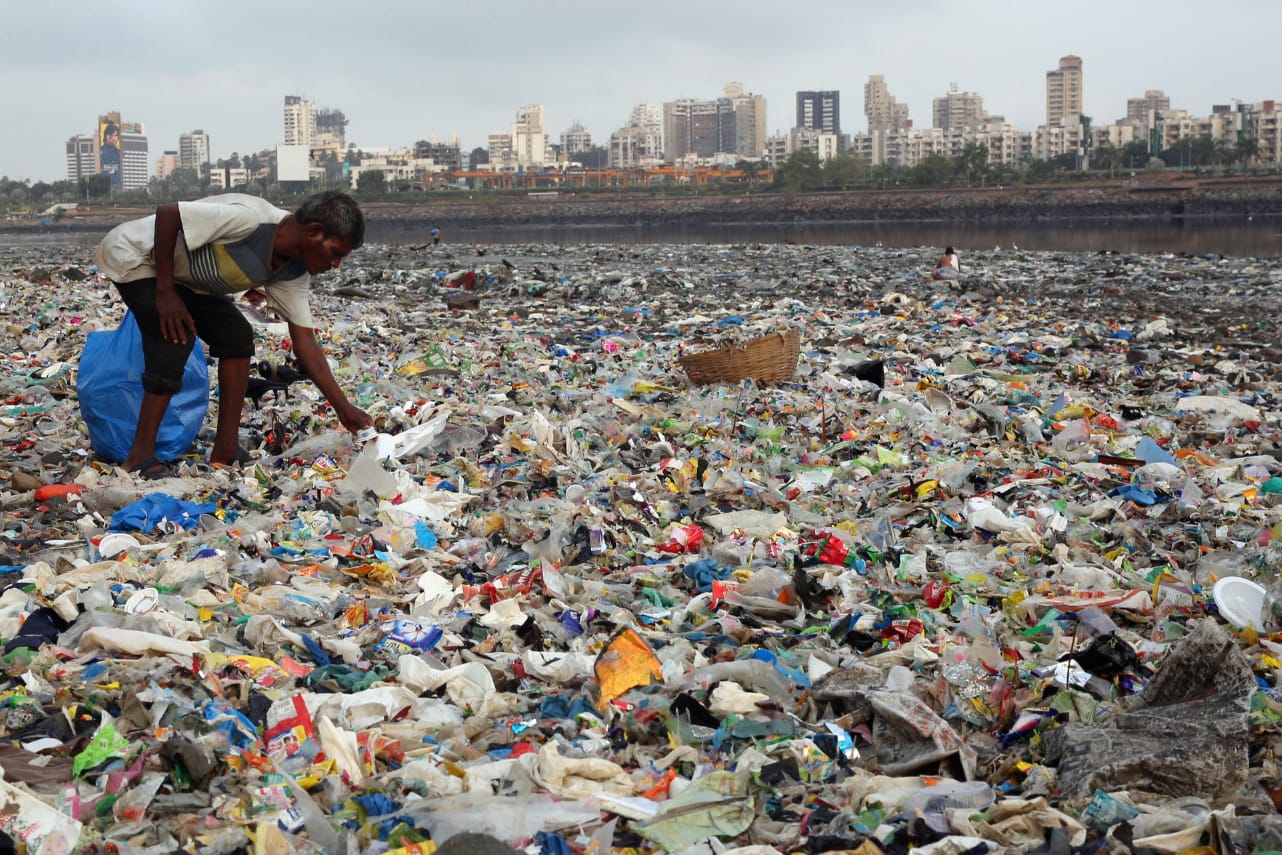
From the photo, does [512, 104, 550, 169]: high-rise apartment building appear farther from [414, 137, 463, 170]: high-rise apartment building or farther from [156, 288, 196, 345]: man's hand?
[156, 288, 196, 345]: man's hand

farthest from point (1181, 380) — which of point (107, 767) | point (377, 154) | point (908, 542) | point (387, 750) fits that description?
point (377, 154)

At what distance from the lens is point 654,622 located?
304cm

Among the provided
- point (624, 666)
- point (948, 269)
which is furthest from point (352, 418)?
point (948, 269)

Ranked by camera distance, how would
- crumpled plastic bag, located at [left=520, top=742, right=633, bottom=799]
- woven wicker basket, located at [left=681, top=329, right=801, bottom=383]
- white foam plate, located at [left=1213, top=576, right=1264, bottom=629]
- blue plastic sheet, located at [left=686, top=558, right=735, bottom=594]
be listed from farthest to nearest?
woven wicker basket, located at [left=681, top=329, right=801, bottom=383], blue plastic sheet, located at [left=686, top=558, right=735, bottom=594], white foam plate, located at [left=1213, top=576, right=1264, bottom=629], crumpled plastic bag, located at [left=520, top=742, right=633, bottom=799]

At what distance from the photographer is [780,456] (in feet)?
16.1

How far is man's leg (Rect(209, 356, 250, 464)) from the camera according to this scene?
14.5ft

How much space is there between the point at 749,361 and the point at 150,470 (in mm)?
3277

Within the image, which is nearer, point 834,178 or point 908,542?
point 908,542

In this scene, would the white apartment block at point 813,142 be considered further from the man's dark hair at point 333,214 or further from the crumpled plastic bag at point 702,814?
the crumpled plastic bag at point 702,814

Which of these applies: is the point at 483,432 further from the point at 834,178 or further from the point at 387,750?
the point at 834,178

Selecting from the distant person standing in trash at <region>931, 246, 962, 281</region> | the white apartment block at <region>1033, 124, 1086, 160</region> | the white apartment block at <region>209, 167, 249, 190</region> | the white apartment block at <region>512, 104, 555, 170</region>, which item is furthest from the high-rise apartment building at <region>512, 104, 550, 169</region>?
the distant person standing in trash at <region>931, 246, 962, 281</region>

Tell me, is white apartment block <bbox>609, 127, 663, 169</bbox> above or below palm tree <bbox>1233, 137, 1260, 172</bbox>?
above

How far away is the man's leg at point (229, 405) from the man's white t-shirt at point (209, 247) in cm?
44

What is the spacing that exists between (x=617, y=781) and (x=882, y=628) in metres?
1.04
